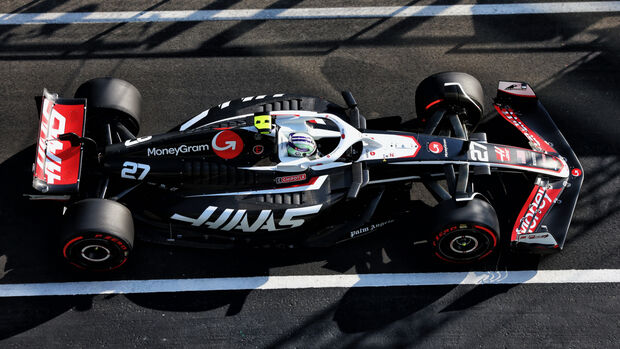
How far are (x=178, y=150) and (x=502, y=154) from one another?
4112mm

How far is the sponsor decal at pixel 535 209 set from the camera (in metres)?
7.20

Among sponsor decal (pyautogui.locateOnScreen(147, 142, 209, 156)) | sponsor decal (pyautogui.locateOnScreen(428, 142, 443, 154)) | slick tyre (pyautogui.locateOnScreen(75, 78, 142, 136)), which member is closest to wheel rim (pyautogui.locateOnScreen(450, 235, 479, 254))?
sponsor decal (pyautogui.locateOnScreen(428, 142, 443, 154))

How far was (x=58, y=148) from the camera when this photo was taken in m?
7.19

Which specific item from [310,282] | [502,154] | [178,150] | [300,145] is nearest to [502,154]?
[502,154]

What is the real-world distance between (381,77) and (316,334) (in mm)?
4395

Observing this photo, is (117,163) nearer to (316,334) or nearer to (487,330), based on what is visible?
(316,334)

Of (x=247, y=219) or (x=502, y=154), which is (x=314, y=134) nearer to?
(x=247, y=219)

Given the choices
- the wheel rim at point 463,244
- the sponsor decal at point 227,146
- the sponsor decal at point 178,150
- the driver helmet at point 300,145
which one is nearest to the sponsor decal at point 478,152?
the wheel rim at point 463,244

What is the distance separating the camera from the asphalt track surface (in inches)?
282

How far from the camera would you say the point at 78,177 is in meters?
6.99

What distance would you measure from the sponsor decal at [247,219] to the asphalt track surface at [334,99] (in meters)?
0.56

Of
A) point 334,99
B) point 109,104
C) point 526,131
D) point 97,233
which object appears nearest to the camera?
point 97,233

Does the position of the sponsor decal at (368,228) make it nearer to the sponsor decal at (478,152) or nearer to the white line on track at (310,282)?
the white line on track at (310,282)

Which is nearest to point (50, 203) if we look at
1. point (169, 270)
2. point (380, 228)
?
point (169, 270)
